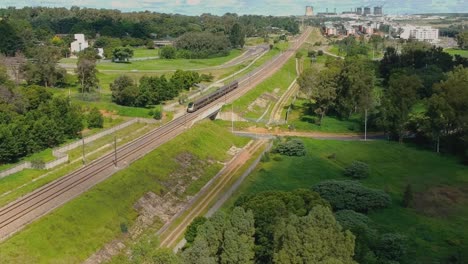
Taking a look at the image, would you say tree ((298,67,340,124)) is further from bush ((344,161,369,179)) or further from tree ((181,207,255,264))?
tree ((181,207,255,264))

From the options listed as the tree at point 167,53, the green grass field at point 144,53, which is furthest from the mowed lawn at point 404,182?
the green grass field at point 144,53

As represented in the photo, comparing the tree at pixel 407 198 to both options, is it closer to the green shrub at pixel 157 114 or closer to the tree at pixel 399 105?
the tree at pixel 399 105

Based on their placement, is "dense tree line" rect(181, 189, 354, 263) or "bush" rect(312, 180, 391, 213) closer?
"dense tree line" rect(181, 189, 354, 263)

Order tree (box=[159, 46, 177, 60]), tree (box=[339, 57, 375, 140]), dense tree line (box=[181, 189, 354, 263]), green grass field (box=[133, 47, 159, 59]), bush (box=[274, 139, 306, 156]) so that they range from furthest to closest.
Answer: green grass field (box=[133, 47, 159, 59]) < tree (box=[159, 46, 177, 60]) < tree (box=[339, 57, 375, 140]) < bush (box=[274, 139, 306, 156]) < dense tree line (box=[181, 189, 354, 263])

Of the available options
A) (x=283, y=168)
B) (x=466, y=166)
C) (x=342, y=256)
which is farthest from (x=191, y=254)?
(x=466, y=166)

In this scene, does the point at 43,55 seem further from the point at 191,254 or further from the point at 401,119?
the point at 191,254

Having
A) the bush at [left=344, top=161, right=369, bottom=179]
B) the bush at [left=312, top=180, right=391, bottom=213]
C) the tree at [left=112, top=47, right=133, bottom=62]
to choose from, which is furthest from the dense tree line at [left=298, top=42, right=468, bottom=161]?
the tree at [left=112, top=47, right=133, bottom=62]
